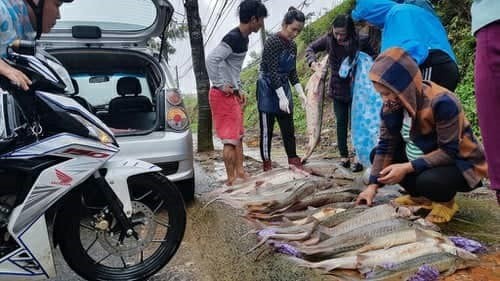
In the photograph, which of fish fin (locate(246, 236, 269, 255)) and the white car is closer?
fish fin (locate(246, 236, 269, 255))

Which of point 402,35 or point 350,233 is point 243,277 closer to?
point 350,233


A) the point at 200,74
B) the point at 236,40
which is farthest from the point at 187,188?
the point at 200,74

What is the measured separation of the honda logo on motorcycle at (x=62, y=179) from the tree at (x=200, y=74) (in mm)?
5146

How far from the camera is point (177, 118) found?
385 centimetres

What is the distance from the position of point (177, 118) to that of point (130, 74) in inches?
58.9

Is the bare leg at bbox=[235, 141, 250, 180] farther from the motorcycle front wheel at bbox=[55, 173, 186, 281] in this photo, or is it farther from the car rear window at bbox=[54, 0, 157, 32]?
the motorcycle front wheel at bbox=[55, 173, 186, 281]

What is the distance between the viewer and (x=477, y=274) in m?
2.08

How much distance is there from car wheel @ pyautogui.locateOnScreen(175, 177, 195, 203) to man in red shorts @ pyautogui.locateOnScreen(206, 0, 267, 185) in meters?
0.49

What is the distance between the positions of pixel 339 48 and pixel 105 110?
2730mm

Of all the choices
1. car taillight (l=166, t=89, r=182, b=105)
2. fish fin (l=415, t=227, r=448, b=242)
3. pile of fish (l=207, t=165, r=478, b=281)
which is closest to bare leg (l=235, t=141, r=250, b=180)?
car taillight (l=166, t=89, r=182, b=105)

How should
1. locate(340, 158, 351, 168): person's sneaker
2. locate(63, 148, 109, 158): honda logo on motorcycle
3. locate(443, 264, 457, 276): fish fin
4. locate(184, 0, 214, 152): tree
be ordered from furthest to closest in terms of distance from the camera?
locate(184, 0, 214, 152): tree → locate(340, 158, 351, 168): person's sneaker → locate(63, 148, 109, 158): honda logo on motorcycle → locate(443, 264, 457, 276): fish fin

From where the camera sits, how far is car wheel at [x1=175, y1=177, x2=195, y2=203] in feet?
13.0

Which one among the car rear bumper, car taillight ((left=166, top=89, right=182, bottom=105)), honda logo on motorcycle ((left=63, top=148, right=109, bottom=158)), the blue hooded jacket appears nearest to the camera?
honda logo on motorcycle ((left=63, top=148, right=109, bottom=158))

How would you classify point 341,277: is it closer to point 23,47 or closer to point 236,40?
point 23,47
